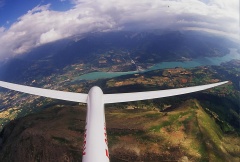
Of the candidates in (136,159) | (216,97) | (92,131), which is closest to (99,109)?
(92,131)

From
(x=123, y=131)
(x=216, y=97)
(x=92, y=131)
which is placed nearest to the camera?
(x=92, y=131)

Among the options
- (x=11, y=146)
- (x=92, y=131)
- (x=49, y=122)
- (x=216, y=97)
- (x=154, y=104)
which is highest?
(x=216, y=97)

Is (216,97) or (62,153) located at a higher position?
(216,97)

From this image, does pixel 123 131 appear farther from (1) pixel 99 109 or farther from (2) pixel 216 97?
(2) pixel 216 97

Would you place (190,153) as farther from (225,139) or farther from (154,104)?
(154,104)

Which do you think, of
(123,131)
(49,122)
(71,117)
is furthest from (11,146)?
(123,131)

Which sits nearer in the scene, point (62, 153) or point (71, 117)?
point (62, 153)

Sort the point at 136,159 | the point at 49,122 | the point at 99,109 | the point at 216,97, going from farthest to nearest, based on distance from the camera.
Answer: the point at 216,97, the point at 49,122, the point at 136,159, the point at 99,109
